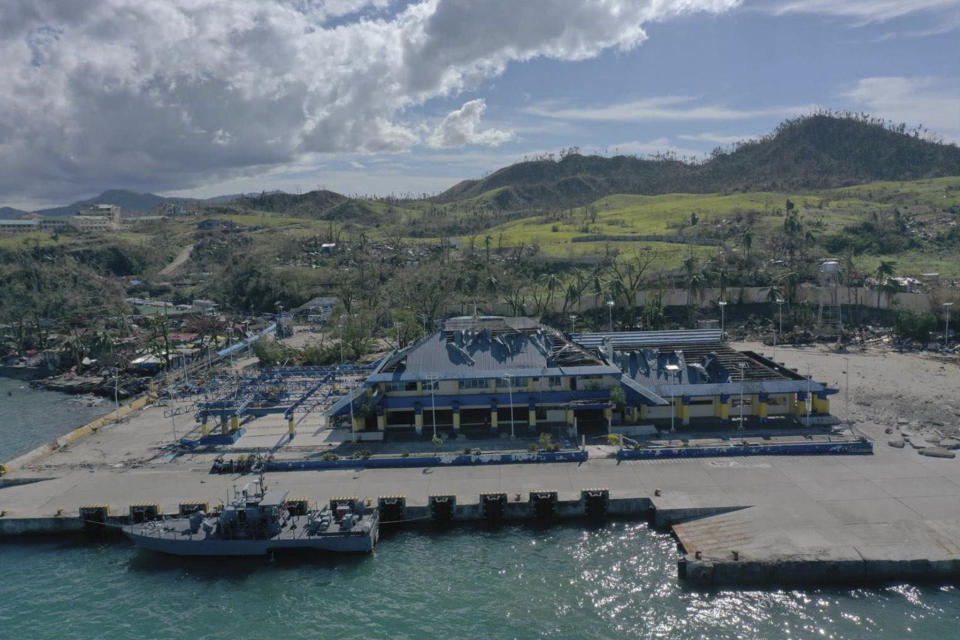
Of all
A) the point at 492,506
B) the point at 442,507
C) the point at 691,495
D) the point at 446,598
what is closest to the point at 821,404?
the point at 691,495

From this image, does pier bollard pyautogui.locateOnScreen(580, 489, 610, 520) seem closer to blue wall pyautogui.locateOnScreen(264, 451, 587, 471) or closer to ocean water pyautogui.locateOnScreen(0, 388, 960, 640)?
ocean water pyautogui.locateOnScreen(0, 388, 960, 640)

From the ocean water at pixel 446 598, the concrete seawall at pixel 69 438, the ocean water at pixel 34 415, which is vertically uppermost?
the concrete seawall at pixel 69 438

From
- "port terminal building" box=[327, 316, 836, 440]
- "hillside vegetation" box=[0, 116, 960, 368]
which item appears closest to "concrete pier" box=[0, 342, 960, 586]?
"port terminal building" box=[327, 316, 836, 440]

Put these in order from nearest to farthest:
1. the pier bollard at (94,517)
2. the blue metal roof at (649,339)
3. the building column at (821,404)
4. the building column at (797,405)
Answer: the pier bollard at (94,517) → the building column at (821,404) → the building column at (797,405) → the blue metal roof at (649,339)

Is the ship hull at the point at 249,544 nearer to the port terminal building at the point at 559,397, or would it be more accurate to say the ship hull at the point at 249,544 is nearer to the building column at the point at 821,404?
the port terminal building at the point at 559,397


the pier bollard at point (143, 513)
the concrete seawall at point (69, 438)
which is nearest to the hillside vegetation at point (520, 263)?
the concrete seawall at point (69, 438)

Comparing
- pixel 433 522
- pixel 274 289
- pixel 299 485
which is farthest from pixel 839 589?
pixel 274 289

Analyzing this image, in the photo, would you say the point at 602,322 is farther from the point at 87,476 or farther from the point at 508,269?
the point at 87,476
